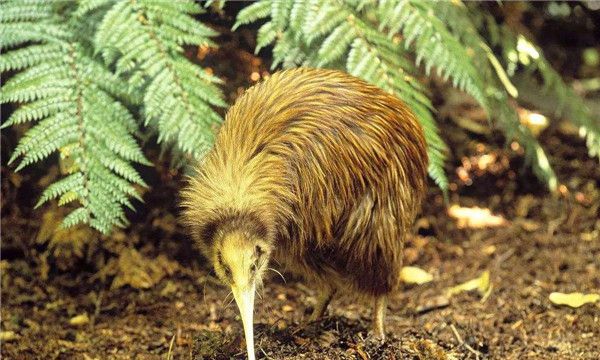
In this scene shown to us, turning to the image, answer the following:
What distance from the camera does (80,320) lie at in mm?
3312

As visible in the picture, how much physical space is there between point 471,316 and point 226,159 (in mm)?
1344

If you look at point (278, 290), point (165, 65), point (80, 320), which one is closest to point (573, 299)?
point (278, 290)

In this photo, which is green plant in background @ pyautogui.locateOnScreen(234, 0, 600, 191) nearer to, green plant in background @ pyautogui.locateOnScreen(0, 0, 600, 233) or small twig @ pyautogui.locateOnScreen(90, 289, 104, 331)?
green plant in background @ pyautogui.locateOnScreen(0, 0, 600, 233)

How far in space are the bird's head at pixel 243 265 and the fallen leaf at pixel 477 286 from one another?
1.44 metres

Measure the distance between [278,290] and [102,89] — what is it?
3.60ft

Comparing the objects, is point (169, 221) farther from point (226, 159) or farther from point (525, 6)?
point (525, 6)

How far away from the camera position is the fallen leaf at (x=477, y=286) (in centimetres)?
356

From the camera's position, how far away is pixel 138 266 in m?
3.58

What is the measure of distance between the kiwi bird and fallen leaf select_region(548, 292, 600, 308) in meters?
0.87

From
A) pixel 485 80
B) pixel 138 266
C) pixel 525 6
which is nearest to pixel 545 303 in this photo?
pixel 485 80

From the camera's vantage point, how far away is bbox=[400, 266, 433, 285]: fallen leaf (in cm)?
368

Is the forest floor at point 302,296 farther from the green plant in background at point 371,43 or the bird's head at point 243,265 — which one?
the green plant in background at point 371,43

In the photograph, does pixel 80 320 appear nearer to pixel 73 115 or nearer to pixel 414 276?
pixel 73 115

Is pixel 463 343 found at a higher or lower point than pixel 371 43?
lower
